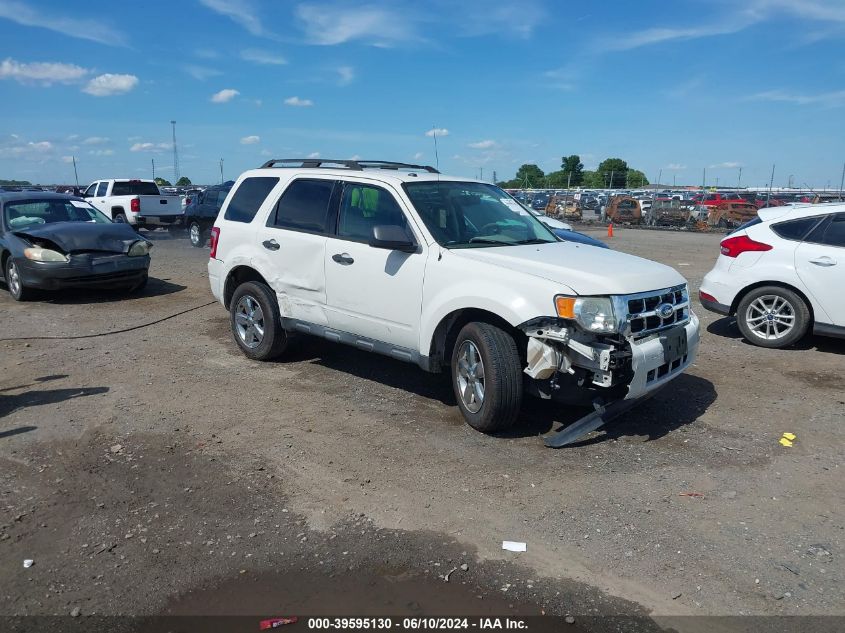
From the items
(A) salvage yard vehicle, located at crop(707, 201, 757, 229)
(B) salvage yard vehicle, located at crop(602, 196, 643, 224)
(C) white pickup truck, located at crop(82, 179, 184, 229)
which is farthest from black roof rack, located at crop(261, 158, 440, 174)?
(B) salvage yard vehicle, located at crop(602, 196, 643, 224)

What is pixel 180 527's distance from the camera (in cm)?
392

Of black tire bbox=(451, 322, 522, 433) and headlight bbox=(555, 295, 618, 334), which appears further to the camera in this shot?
black tire bbox=(451, 322, 522, 433)

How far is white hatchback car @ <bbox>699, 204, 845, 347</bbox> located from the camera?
24.7 feet

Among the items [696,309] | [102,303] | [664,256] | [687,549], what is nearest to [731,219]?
[664,256]

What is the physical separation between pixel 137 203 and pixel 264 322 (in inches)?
712

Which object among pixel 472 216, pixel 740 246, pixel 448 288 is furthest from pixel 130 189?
pixel 448 288

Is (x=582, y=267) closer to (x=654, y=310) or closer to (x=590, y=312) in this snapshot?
(x=590, y=312)

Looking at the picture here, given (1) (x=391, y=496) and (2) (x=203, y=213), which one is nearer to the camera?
(1) (x=391, y=496)

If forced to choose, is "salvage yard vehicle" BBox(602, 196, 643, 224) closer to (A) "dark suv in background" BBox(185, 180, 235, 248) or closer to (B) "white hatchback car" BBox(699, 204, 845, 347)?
(A) "dark suv in background" BBox(185, 180, 235, 248)

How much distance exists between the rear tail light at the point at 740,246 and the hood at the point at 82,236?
852cm

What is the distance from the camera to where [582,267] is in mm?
5074

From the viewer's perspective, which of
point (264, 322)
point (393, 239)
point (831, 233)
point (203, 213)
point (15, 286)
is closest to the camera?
point (393, 239)

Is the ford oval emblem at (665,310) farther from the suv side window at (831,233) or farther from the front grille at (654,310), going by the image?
the suv side window at (831,233)

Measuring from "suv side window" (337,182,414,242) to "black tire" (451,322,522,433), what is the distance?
122cm
